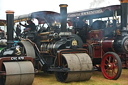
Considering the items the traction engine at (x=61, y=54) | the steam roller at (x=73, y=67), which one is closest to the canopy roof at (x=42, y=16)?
the traction engine at (x=61, y=54)

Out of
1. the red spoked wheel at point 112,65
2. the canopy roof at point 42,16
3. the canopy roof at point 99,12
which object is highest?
the canopy roof at point 99,12

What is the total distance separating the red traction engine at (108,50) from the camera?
6.29 meters

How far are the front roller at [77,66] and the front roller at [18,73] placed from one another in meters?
1.01

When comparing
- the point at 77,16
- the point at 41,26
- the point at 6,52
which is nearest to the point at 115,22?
the point at 77,16

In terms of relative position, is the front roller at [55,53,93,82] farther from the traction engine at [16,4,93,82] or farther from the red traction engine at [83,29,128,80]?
the red traction engine at [83,29,128,80]

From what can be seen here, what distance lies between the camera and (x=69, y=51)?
19.2ft

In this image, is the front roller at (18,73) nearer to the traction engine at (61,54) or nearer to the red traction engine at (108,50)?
the traction engine at (61,54)

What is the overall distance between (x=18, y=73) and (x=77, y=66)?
59.0 inches

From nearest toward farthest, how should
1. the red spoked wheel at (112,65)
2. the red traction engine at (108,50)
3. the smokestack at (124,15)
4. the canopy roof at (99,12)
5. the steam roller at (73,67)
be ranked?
the steam roller at (73,67)
the red spoked wheel at (112,65)
the red traction engine at (108,50)
the smokestack at (124,15)
the canopy roof at (99,12)

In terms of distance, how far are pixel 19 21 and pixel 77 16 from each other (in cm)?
230

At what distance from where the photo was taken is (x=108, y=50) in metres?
6.97

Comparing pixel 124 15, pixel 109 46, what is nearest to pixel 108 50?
pixel 109 46

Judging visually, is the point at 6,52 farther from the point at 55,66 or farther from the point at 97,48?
the point at 97,48

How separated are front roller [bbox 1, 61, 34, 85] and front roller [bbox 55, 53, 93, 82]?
1006 mm
